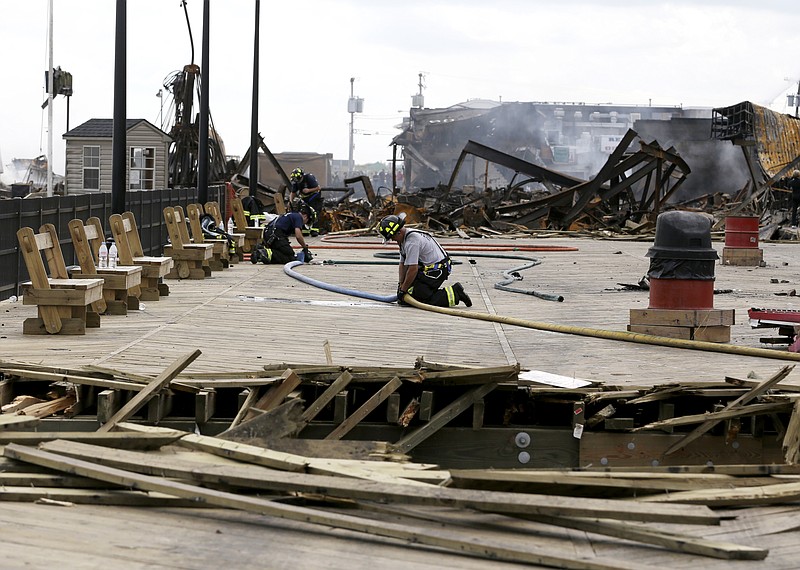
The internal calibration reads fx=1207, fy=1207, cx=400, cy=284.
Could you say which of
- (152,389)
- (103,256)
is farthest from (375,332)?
(152,389)

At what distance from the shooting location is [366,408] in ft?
25.8

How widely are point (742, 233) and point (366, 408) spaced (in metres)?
16.7

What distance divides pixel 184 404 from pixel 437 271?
6175 millimetres

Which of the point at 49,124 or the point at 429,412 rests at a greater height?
the point at 49,124

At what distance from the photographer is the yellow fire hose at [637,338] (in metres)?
9.99

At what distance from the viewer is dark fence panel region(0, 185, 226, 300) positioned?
1483cm

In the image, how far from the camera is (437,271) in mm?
14062

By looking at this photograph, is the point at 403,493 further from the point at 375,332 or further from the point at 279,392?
the point at 375,332

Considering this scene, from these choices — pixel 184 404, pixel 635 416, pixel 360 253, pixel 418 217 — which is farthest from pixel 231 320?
pixel 418 217

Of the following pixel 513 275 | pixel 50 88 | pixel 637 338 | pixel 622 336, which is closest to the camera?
pixel 637 338

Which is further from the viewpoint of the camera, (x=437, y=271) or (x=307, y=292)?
(x=307, y=292)

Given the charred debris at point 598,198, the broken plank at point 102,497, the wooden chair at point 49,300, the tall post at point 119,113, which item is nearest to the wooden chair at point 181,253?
the tall post at point 119,113

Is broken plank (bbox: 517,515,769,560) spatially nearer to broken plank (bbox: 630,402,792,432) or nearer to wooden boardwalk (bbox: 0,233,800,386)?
broken plank (bbox: 630,402,792,432)

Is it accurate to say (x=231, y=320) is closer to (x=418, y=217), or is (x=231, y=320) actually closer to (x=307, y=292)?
(x=307, y=292)
